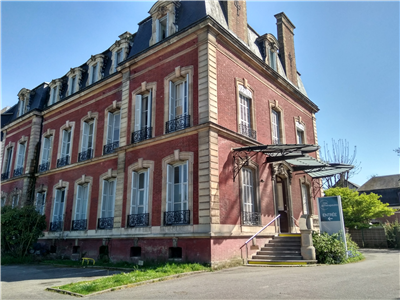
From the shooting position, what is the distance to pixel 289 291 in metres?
6.45

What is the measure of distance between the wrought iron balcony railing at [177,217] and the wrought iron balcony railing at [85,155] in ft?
23.5

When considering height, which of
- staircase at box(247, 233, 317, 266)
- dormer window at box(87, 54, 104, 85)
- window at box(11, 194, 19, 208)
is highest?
dormer window at box(87, 54, 104, 85)

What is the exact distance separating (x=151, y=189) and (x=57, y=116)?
433 inches

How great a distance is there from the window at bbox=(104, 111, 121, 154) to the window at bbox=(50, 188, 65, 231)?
15.1ft

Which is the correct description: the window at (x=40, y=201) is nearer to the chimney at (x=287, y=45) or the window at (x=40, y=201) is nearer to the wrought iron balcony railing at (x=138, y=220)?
the wrought iron balcony railing at (x=138, y=220)

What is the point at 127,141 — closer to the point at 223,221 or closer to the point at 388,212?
the point at 223,221

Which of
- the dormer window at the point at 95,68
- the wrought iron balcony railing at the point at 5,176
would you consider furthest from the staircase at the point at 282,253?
the wrought iron balcony railing at the point at 5,176

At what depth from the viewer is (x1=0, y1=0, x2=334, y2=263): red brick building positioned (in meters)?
11.7

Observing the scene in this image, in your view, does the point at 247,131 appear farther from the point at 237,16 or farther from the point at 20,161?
the point at 20,161

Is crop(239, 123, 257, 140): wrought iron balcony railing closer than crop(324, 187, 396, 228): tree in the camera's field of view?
Yes

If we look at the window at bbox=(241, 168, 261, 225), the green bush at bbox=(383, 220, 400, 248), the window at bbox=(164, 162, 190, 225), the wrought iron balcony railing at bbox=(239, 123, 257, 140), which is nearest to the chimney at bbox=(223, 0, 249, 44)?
the wrought iron balcony railing at bbox=(239, 123, 257, 140)

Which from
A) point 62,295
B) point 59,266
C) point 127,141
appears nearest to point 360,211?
point 127,141

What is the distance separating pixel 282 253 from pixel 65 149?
45.5 ft

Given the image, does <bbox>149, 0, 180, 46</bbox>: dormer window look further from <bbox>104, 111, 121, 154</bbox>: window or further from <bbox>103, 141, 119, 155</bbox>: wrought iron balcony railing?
<bbox>103, 141, 119, 155</bbox>: wrought iron balcony railing
